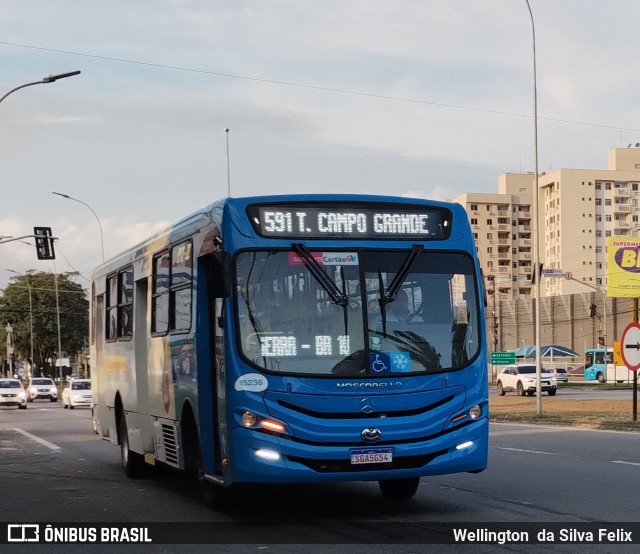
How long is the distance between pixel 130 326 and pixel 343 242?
227 inches

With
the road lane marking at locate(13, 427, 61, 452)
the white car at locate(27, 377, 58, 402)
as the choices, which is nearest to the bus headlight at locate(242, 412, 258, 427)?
the road lane marking at locate(13, 427, 61, 452)

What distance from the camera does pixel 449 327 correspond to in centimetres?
1234

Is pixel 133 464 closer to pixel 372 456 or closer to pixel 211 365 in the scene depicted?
pixel 211 365

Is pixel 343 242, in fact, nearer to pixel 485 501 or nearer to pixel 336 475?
pixel 336 475

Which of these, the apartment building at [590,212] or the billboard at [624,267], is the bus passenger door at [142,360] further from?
the apartment building at [590,212]

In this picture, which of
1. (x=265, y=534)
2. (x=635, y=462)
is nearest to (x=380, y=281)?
(x=265, y=534)

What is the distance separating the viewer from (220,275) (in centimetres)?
1189

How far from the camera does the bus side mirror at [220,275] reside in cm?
1183

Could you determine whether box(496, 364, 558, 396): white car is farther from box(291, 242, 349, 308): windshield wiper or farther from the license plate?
the license plate

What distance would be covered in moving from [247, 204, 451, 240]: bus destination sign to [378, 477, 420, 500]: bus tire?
108 inches

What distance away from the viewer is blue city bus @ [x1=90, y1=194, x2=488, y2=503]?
11633 mm

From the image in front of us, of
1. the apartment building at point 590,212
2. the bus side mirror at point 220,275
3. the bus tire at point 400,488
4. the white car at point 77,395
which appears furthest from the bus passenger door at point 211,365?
the apartment building at point 590,212

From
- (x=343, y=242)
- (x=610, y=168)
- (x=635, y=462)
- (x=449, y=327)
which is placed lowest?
(x=635, y=462)

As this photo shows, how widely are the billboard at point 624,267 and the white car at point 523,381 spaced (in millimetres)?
13384
